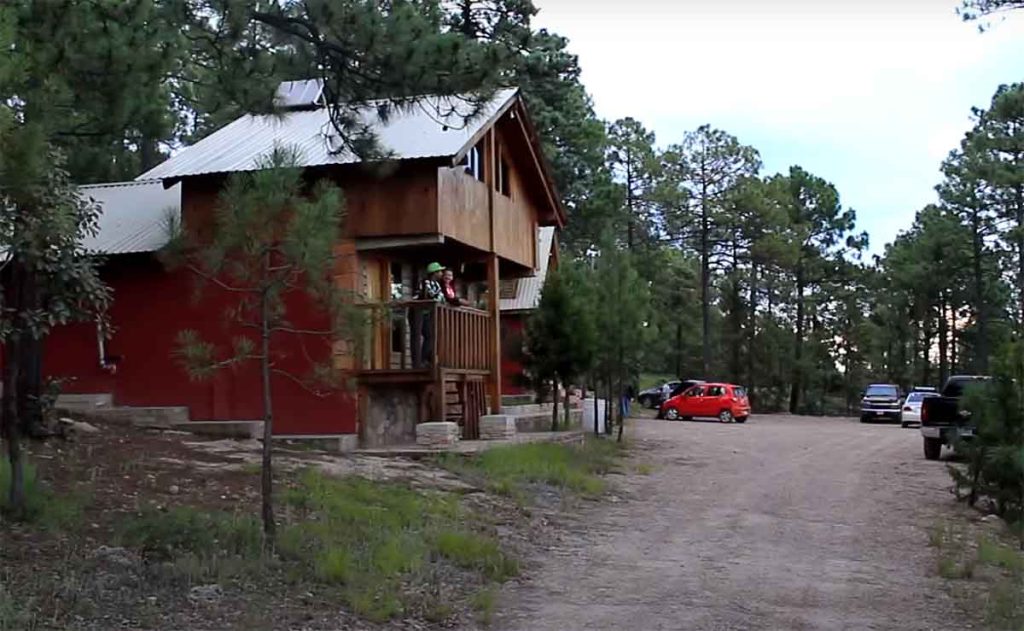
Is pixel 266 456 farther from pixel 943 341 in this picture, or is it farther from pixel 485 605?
pixel 943 341

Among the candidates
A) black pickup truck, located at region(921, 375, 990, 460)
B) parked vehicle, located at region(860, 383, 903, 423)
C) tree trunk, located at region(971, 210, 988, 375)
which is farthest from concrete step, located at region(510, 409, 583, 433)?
tree trunk, located at region(971, 210, 988, 375)

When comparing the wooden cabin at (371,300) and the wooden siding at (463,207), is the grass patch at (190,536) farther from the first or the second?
the wooden siding at (463,207)

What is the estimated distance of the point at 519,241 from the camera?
22172 millimetres

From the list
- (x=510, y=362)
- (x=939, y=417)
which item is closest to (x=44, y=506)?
(x=510, y=362)

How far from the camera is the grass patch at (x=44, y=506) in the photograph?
914cm

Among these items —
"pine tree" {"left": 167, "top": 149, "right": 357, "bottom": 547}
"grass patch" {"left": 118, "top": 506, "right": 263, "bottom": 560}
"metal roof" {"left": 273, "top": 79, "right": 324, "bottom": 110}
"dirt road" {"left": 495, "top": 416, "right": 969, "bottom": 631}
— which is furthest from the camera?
"metal roof" {"left": 273, "top": 79, "right": 324, "bottom": 110}

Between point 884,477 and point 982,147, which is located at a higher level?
point 982,147

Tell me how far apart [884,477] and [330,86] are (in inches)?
505

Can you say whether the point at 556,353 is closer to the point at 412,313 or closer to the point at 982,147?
the point at 412,313

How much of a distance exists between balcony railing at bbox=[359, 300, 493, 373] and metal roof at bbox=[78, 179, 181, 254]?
12.4ft

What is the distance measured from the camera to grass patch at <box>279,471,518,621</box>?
28.3ft

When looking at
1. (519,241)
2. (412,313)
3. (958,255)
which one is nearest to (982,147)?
(958,255)

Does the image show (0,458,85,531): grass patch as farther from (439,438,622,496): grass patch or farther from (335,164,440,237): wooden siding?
(335,164,440,237): wooden siding

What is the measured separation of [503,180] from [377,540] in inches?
491
